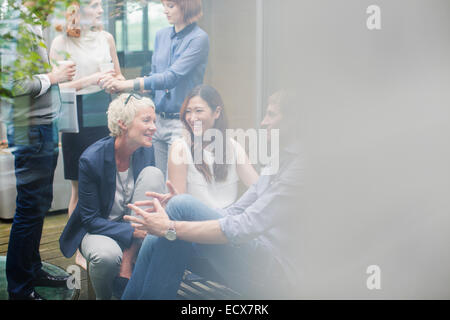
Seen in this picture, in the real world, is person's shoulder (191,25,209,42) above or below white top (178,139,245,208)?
above

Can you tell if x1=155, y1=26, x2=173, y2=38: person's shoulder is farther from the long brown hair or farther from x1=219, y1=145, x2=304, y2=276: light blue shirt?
x1=219, y1=145, x2=304, y2=276: light blue shirt

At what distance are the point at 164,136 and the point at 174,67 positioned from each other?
36 cm

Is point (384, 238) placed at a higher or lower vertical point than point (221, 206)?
lower

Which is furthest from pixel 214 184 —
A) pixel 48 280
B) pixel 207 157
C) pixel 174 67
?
pixel 48 280

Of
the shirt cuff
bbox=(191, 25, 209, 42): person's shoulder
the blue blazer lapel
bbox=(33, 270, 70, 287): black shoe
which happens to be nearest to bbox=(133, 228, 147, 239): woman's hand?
the blue blazer lapel

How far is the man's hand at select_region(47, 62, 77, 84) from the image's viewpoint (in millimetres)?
2326

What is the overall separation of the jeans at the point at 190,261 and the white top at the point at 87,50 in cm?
78

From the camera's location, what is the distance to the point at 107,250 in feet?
8.03

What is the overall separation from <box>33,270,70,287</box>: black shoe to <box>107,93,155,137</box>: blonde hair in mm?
813

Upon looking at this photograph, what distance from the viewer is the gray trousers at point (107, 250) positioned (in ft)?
8.02

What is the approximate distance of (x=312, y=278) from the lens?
2729 millimetres

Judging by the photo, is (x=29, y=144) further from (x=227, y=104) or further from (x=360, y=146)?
(x=360, y=146)
